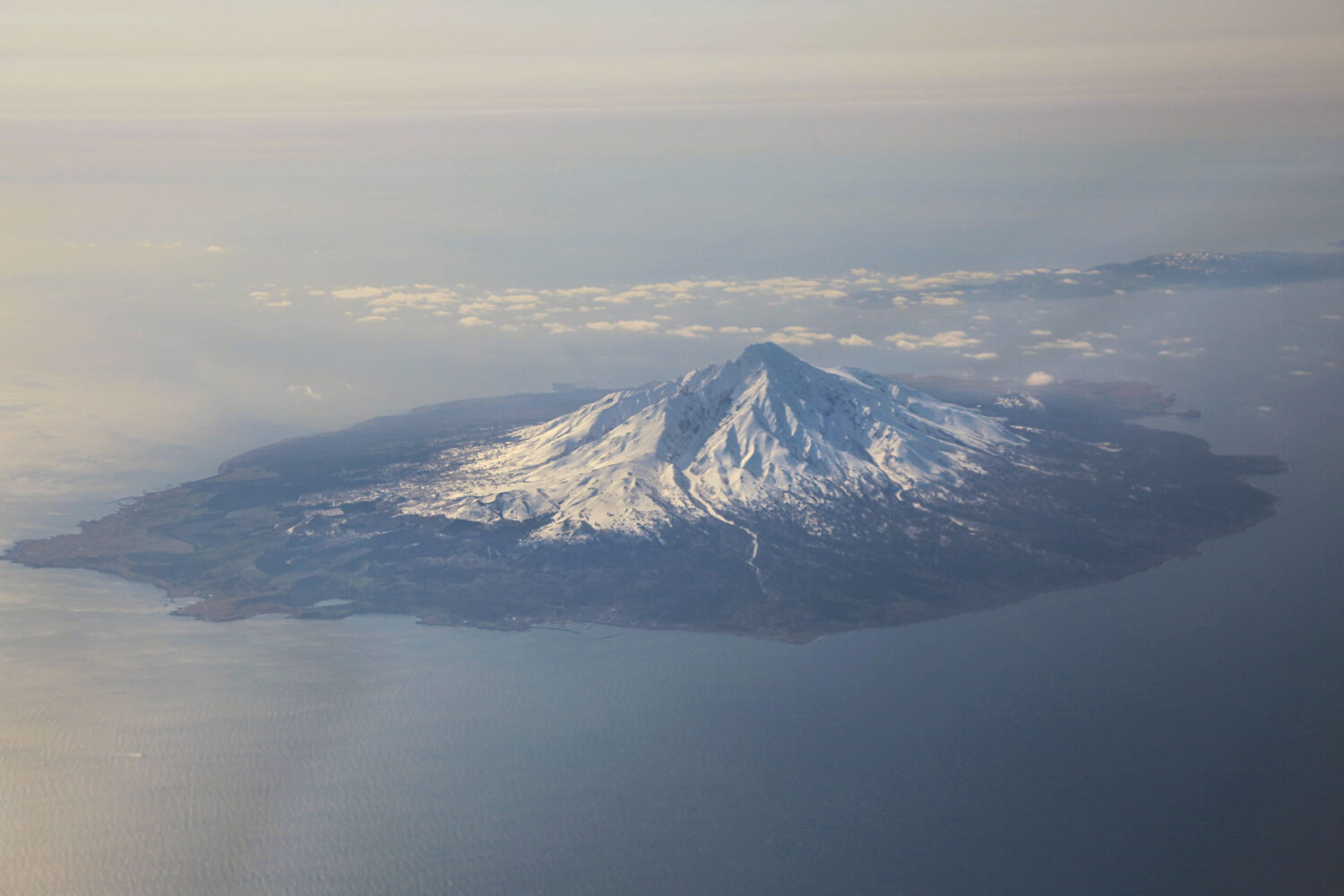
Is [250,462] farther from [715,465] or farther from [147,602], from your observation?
[715,465]

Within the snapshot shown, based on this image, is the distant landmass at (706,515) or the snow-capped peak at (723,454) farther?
the snow-capped peak at (723,454)

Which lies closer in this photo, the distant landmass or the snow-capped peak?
the distant landmass

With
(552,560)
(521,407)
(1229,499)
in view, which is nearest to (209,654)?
(552,560)

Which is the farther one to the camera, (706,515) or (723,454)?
(723,454)

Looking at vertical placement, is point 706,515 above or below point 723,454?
below
